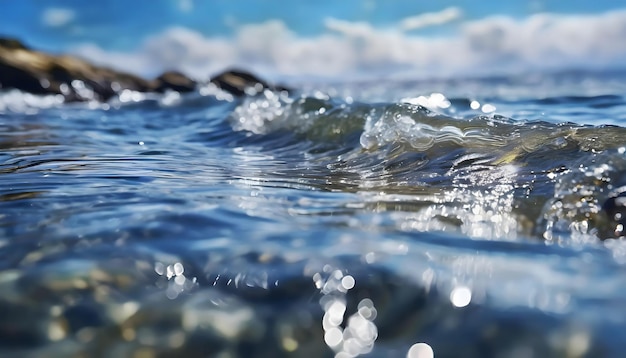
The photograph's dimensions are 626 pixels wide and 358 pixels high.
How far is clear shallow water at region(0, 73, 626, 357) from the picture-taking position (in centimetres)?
139

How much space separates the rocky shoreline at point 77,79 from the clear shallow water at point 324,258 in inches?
693

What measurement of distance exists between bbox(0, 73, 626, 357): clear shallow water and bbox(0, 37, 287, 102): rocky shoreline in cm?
1761

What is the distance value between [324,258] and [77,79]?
21216mm

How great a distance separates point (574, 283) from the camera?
5.19ft

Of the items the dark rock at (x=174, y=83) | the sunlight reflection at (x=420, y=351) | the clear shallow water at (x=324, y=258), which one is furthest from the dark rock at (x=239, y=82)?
the sunlight reflection at (x=420, y=351)

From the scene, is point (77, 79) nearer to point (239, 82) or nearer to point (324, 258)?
point (239, 82)

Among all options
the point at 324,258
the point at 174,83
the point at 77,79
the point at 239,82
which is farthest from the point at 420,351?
the point at 174,83

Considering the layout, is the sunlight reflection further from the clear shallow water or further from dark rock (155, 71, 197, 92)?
dark rock (155, 71, 197, 92)

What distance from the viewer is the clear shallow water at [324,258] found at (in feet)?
4.56

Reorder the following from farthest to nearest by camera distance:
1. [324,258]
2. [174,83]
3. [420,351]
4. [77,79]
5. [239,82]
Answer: [174,83] → [239,82] → [77,79] → [324,258] → [420,351]

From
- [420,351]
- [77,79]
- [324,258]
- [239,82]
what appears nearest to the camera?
[420,351]

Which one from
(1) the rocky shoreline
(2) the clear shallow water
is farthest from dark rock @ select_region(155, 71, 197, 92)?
(2) the clear shallow water

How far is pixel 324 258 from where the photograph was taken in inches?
69.2

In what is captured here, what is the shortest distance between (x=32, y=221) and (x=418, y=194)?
1692 mm
